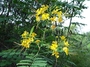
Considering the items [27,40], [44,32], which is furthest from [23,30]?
[27,40]

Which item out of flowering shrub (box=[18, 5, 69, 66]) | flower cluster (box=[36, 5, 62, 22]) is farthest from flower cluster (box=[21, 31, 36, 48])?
flower cluster (box=[36, 5, 62, 22])

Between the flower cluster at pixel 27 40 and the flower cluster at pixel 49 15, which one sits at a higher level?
the flower cluster at pixel 49 15

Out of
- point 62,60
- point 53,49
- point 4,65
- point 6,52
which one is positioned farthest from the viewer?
point 62,60

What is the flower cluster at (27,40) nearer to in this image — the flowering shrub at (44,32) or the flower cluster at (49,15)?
the flowering shrub at (44,32)

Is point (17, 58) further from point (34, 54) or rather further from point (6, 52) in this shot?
point (34, 54)

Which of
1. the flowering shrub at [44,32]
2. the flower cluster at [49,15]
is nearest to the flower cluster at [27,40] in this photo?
the flowering shrub at [44,32]

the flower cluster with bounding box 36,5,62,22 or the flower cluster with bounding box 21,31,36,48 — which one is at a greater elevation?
the flower cluster with bounding box 36,5,62,22

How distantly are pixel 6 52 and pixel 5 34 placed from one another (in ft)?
3.62

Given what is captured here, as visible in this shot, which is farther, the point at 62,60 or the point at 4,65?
the point at 62,60

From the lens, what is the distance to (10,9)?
14.8 ft

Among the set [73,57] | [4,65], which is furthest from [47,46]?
[73,57]

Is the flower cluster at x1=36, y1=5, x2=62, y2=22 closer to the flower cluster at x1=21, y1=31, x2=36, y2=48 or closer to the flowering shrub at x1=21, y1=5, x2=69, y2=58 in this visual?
the flowering shrub at x1=21, y1=5, x2=69, y2=58

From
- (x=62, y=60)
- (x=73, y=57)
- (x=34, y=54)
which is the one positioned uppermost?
(x=34, y=54)

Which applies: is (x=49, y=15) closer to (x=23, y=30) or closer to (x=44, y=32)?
(x=44, y=32)
